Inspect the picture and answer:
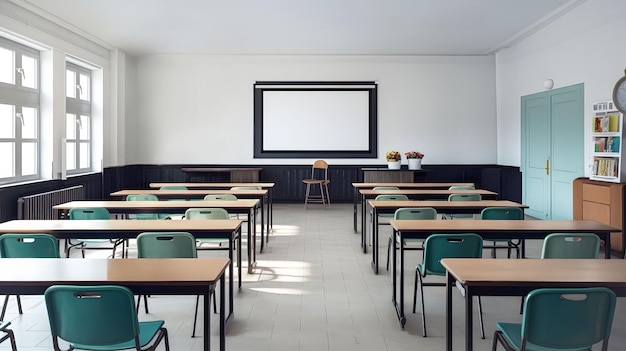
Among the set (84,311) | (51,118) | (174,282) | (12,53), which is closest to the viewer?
(84,311)

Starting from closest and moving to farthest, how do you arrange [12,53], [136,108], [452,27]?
[12,53] → [452,27] → [136,108]

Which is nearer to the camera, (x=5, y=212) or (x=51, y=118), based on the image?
(x=5, y=212)

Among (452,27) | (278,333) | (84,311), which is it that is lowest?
(278,333)

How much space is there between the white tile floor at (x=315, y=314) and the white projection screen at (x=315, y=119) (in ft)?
18.3

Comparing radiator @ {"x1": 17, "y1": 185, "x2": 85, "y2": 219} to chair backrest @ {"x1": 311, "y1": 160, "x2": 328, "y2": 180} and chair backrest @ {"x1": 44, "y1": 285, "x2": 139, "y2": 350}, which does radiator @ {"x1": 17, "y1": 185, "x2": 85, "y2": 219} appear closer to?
chair backrest @ {"x1": 311, "y1": 160, "x2": 328, "y2": 180}

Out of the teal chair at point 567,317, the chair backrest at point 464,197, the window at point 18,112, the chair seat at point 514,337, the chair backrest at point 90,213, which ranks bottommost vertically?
the chair seat at point 514,337

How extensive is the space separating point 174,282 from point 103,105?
8.34 m

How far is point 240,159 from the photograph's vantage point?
1120 centimetres

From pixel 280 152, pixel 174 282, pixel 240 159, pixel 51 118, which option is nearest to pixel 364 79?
pixel 280 152

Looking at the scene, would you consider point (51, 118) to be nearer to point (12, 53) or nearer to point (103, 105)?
point (12, 53)

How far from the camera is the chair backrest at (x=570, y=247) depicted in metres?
3.29

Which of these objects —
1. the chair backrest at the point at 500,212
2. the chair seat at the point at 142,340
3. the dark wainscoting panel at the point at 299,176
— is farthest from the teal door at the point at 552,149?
the chair seat at the point at 142,340

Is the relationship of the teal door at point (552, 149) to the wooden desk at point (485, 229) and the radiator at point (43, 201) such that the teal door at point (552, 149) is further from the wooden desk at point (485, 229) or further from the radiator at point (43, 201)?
the radiator at point (43, 201)

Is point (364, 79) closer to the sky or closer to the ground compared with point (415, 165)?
closer to the sky
